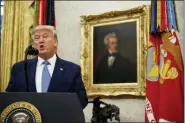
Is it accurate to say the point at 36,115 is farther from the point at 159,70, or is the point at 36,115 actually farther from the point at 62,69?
the point at 159,70

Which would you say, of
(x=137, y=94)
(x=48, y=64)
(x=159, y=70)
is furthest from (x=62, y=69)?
(x=137, y=94)

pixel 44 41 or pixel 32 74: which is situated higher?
pixel 44 41

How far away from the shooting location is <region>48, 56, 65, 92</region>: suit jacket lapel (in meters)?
2.70

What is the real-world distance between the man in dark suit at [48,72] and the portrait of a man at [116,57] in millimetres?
2017

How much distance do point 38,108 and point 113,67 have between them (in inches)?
135

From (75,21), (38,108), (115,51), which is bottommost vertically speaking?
(38,108)

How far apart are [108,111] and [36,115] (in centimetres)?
280

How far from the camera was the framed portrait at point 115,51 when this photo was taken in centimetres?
470

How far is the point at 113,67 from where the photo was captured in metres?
4.97

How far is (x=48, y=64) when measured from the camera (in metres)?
2.94

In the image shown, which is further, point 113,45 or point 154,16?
point 113,45

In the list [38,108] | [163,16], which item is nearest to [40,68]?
[38,108]

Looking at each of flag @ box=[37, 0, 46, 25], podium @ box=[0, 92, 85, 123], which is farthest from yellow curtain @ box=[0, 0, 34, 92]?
podium @ box=[0, 92, 85, 123]

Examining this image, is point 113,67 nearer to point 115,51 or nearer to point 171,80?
point 115,51
